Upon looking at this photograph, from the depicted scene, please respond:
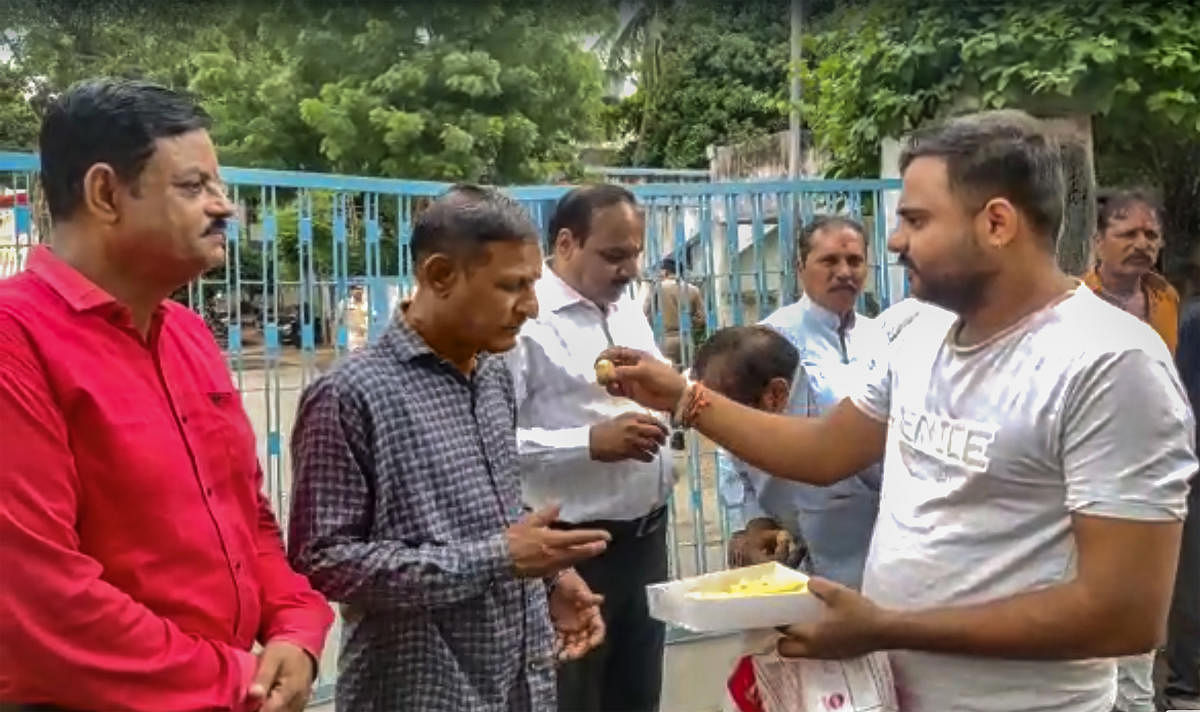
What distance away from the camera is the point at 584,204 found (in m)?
3.25

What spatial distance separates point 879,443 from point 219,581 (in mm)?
1062

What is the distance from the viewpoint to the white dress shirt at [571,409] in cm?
314

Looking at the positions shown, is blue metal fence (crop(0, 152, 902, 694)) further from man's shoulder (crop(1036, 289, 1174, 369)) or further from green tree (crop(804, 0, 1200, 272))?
man's shoulder (crop(1036, 289, 1174, 369))

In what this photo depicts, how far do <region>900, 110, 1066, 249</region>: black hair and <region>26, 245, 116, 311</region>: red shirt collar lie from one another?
1139mm

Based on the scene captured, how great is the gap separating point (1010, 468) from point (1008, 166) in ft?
1.35

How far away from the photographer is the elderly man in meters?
2.91

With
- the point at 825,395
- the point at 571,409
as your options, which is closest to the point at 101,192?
the point at 571,409

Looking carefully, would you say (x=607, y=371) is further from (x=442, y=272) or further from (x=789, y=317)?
(x=789, y=317)

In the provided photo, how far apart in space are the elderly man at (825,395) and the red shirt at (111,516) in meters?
1.18

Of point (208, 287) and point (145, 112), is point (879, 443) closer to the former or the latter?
point (145, 112)

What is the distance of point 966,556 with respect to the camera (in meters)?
1.70

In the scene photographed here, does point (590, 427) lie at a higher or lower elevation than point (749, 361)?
lower

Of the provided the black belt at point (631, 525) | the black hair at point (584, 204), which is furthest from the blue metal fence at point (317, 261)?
the black belt at point (631, 525)

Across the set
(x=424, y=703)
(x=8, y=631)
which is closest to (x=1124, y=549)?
(x=424, y=703)
